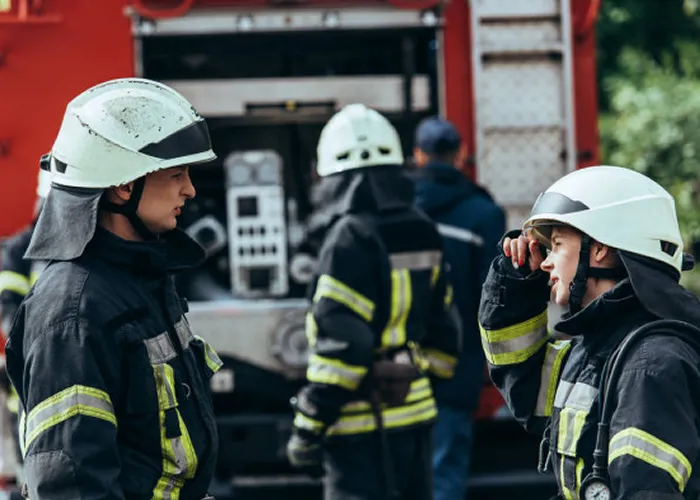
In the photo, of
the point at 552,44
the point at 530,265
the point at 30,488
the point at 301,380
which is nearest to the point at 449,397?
the point at 301,380

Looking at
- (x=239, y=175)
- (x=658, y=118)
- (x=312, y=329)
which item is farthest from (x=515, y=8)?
(x=658, y=118)

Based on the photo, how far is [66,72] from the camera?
587 centimetres

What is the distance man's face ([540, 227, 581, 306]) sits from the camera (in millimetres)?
3018

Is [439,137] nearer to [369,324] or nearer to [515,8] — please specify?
[515,8]

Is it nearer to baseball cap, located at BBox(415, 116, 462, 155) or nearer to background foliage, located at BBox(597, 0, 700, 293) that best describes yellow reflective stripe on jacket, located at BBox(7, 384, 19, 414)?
baseball cap, located at BBox(415, 116, 462, 155)

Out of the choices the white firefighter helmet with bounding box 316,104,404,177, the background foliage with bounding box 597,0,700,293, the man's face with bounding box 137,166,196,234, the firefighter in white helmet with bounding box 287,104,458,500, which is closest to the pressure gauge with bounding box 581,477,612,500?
the man's face with bounding box 137,166,196,234

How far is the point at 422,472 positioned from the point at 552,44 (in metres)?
1.89

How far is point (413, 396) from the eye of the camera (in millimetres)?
4996

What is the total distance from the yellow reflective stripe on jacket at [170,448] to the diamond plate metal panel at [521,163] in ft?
10.4

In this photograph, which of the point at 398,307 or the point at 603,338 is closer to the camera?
the point at 603,338

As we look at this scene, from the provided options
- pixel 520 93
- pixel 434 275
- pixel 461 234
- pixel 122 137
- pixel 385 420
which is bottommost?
pixel 385 420

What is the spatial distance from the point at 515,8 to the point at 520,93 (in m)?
0.34

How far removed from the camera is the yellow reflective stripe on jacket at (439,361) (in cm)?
527

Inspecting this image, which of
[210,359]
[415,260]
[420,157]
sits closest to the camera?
[210,359]
